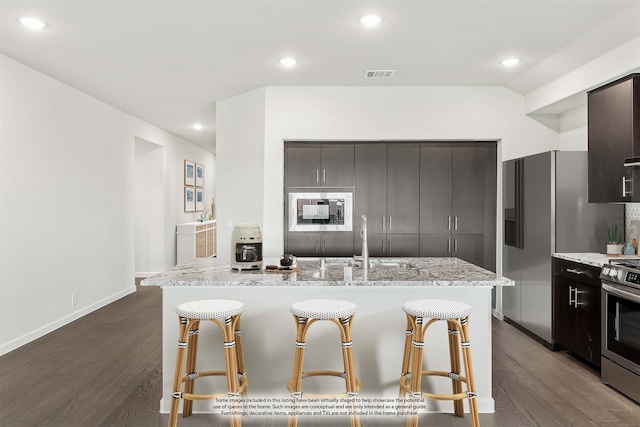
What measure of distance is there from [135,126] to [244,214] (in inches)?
105

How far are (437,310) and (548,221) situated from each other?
2304 mm

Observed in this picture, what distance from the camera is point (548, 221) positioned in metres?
4.16

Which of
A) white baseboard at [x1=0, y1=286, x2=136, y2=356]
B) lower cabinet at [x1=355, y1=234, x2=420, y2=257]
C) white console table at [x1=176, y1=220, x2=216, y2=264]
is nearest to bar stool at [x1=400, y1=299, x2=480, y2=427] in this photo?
lower cabinet at [x1=355, y1=234, x2=420, y2=257]

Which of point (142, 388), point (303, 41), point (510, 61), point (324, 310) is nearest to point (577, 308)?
point (510, 61)

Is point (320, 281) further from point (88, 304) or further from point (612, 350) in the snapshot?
point (88, 304)

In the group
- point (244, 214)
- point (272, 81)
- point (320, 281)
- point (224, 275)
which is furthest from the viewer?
point (244, 214)

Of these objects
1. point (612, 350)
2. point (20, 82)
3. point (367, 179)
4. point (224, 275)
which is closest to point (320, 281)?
point (224, 275)

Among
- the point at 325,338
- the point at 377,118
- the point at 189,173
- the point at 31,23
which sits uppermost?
the point at 31,23

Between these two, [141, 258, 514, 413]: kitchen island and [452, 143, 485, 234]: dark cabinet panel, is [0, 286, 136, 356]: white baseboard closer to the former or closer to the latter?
[141, 258, 514, 413]: kitchen island

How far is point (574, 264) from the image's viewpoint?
3.84 metres

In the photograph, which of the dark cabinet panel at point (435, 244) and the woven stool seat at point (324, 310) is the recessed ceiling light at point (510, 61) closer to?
the dark cabinet panel at point (435, 244)

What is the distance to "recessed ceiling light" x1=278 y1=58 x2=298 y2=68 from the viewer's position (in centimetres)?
414

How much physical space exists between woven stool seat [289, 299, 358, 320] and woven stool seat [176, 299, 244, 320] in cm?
33

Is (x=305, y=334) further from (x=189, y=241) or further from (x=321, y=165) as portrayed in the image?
(x=189, y=241)
